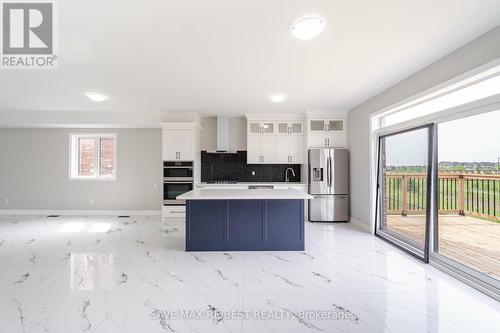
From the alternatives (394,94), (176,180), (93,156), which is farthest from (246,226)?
(93,156)

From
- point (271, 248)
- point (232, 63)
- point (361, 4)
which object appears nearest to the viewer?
point (361, 4)

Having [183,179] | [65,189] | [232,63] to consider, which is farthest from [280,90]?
[65,189]

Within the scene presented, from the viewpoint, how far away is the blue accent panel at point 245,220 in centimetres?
370

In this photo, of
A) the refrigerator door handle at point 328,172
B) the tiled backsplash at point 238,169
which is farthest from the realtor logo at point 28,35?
the refrigerator door handle at point 328,172

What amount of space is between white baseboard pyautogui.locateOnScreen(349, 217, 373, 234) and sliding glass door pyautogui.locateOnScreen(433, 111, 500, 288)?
1147 millimetres

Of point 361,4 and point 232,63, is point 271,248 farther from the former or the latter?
point 361,4

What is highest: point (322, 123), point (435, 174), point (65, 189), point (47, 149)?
point (322, 123)

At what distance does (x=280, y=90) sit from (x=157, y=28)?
7.73 feet

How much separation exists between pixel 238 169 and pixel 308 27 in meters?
4.53

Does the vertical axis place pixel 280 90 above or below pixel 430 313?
above

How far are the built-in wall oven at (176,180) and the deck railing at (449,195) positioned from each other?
4.18m

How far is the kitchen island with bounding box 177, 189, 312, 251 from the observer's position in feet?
12.1

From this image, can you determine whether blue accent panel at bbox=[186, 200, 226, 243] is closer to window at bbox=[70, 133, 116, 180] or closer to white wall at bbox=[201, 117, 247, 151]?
white wall at bbox=[201, 117, 247, 151]

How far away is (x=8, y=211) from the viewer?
6.38 meters
